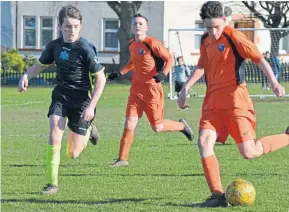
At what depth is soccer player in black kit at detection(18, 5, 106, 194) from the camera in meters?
8.32

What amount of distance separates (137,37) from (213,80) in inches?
134

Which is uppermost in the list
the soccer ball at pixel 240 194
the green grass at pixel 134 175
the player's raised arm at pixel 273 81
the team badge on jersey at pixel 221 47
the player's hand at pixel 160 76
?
the team badge on jersey at pixel 221 47

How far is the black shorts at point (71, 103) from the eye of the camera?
343 inches

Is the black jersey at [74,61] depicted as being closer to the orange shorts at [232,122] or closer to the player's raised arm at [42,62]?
the player's raised arm at [42,62]

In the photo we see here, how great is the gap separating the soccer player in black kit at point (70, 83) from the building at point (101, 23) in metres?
37.8

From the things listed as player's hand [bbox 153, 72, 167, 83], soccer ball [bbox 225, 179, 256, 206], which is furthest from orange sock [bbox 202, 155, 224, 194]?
player's hand [bbox 153, 72, 167, 83]

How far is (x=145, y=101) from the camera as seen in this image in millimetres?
11172

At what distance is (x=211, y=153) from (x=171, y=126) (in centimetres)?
463

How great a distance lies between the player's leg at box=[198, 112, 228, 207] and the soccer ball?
7 cm

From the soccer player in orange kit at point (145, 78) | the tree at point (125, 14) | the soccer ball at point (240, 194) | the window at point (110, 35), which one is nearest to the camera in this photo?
the soccer ball at point (240, 194)

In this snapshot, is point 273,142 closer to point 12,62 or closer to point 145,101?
point 145,101

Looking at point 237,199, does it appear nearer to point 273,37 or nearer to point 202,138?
point 202,138

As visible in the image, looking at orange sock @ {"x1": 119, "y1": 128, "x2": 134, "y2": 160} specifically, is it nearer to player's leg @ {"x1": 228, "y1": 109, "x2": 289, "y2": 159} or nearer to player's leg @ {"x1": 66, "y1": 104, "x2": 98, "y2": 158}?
player's leg @ {"x1": 66, "y1": 104, "x2": 98, "y2": 158}

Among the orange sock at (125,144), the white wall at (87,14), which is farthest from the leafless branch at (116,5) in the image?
the orange sock at (125,144)
